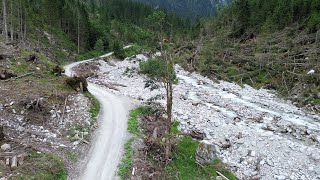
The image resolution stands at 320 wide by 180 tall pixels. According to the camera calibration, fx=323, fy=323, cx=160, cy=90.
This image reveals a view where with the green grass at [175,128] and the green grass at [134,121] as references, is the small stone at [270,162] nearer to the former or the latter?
the green grass at [175,128]

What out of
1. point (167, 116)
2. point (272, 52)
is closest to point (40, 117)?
point (167, 116)

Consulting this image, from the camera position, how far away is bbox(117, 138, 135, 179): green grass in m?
20.4

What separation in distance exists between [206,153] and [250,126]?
1033 centimetres

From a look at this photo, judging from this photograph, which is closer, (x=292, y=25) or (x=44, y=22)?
(x=292, y=25)

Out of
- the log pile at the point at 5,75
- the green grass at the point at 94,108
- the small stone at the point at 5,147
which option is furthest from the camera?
the log pile at the point at 5,75

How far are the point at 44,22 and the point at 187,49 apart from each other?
4063 cm

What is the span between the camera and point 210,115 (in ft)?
113

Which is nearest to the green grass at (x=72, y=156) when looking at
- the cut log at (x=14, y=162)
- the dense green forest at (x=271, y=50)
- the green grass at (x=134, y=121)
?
the cut log at (x=14, y=162)

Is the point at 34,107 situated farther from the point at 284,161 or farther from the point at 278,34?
the point at 278,34

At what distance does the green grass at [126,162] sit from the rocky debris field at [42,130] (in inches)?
116

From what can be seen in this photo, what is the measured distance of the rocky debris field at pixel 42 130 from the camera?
20.5 meters

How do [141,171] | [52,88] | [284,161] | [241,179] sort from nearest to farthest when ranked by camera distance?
[141,171], [241,179], [284,161], [52,88]

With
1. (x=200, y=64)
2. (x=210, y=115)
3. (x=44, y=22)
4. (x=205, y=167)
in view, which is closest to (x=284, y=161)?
(x=205, y=167)

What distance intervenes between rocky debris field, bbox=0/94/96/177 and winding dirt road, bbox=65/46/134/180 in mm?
991
